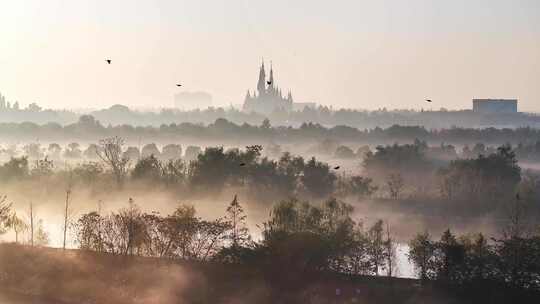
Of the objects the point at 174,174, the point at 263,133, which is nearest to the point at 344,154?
the point at 263,133

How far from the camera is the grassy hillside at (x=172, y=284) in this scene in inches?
1179

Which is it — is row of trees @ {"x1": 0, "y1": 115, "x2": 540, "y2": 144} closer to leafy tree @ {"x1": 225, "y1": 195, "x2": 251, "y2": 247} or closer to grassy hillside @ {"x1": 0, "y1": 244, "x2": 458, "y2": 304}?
leafy tree @ {"x1": 225, "y1": 195, "x2": 251, "y2": 247}

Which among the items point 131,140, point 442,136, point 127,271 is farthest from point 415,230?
point 131,140

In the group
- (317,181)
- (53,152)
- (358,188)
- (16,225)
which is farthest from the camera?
(53,152)

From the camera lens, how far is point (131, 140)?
144 m

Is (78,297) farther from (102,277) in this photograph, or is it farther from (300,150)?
(300,150)

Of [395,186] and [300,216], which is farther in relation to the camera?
[395,186]

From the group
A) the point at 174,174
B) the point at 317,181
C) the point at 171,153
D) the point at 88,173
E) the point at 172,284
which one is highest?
the point at 171,153

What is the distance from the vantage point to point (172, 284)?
31.7 m

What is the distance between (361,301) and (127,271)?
10.6 metres

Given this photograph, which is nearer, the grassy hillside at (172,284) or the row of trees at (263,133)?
the grassy hillside at (172,284)

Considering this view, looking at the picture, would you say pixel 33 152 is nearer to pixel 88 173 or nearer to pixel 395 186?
pixel 88 173

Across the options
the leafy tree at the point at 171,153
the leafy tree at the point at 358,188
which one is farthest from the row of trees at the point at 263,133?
the leafy tree at the point at 358,188

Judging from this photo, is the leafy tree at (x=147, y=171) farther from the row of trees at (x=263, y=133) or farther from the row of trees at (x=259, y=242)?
the row of trees at (x=263, y=133)
